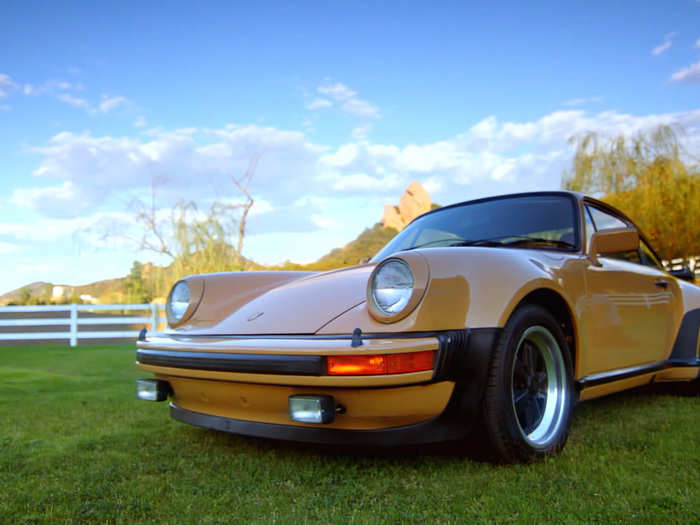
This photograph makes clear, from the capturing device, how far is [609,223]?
12.0ft

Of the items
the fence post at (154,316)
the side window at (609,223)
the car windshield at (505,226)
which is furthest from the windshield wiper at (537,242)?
the fence post at (154,316)

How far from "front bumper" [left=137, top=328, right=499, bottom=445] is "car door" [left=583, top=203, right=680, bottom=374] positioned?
1013 mm

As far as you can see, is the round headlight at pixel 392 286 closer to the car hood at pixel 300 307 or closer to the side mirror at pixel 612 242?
the car hood at pixel 300 307

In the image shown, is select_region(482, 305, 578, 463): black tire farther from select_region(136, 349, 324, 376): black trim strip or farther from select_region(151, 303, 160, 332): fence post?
select_region(151, 303, 160, 332): fence post

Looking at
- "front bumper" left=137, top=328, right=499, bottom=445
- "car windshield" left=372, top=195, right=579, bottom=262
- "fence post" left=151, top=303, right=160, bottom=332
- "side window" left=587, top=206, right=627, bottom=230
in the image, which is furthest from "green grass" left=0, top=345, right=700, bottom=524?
"fence post" left=151, top=303, right=160, bottom=332

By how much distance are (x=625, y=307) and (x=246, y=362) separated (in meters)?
2.23

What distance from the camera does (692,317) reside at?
13.1 feet

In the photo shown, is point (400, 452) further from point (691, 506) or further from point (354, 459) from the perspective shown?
point (691, 506)

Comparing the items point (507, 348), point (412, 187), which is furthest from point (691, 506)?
point (412, 187)

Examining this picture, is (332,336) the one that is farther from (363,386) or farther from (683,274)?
(683,274)

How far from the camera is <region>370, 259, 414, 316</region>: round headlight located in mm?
2152

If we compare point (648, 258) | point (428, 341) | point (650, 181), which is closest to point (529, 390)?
point (428, 341)

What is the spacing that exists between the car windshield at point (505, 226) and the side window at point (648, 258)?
3.52ft

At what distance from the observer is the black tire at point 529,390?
7.18ft
